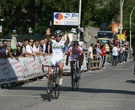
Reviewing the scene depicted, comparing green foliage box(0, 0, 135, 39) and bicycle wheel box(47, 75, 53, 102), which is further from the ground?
green foliage box(0, 0, 135, 39)

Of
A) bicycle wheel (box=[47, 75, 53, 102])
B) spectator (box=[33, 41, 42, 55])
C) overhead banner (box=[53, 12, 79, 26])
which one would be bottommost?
bicycle wheel (box=[47, 75, 53, 102])

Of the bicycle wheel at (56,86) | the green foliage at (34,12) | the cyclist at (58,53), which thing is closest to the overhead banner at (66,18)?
the green foliage at (34,12)

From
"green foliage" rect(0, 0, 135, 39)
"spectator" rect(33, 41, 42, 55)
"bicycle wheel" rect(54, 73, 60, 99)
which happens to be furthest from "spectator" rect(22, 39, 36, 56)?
"green foliage" rect(0, 0, 135, 39)

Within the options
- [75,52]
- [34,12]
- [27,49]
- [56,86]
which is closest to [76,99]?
[56,86]

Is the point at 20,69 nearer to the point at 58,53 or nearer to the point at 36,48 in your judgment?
the point at 36,48

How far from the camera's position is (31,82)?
756 inches

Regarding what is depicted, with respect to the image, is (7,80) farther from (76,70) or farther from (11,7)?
(11,7)

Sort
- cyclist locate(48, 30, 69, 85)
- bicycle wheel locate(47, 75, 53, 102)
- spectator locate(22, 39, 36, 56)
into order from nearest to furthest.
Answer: bicycle wheel locate(47, 75, 53, 102), cyclist locate(48, 30, 69, 85), spectator locate(22, 39, 36, 56)

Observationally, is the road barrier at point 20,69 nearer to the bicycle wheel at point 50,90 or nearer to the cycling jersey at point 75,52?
the cycling jersey at point 75,52

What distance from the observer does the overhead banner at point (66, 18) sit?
43.8 m

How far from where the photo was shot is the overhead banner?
43.8 meters

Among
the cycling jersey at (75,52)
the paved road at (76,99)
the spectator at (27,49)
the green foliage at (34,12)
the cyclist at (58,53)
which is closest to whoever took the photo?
the paved road at (76,99)

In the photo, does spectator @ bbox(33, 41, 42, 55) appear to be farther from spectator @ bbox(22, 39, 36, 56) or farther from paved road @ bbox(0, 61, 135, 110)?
paved road @ bbox(0, 61, 135, 110)

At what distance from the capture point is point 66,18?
44.5 metres
